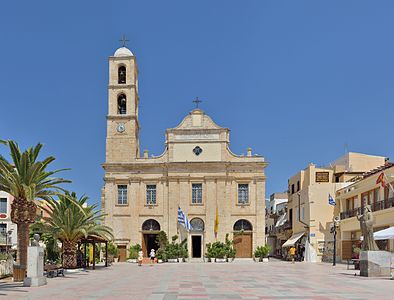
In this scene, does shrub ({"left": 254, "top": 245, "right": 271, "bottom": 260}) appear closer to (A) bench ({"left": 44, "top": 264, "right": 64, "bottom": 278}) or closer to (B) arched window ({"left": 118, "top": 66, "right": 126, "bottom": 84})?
(B) arched window ({"left": 118, "top": 66, "right": 126, "bottom": 84})

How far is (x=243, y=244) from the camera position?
6003 centimetres

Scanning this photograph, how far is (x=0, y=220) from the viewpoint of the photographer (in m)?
57.9

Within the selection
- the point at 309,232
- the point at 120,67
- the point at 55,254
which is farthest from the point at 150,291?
the point at 120,67

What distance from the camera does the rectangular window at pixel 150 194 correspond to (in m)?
61.1

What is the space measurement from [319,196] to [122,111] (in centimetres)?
2266

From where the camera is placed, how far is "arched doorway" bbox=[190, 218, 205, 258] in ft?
198

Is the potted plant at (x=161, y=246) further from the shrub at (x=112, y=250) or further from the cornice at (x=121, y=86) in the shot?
the cornice at (x=121, y=86)

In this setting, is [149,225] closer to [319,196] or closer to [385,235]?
[319,196]

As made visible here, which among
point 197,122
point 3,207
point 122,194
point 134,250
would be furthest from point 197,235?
point 3,207

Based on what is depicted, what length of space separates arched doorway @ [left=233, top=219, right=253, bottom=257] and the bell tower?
12864 mm

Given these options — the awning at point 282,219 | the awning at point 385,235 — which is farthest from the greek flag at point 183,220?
the awning at point 385,235

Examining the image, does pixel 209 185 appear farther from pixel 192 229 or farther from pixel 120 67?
pixel 120 67

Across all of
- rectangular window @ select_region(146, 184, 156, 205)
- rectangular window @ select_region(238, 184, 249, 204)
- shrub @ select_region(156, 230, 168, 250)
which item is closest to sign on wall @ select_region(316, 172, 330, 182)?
rectangular window @ select_region(238, 184, 249, 204)

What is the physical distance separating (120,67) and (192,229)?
61.3ft
